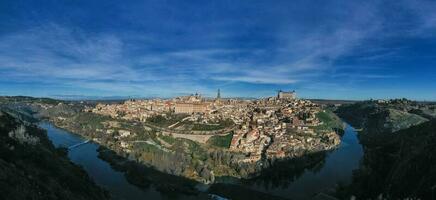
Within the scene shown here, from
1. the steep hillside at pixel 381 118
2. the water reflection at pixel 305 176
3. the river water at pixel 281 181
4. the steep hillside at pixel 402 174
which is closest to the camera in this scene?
the steep hillside at pixel 402 174

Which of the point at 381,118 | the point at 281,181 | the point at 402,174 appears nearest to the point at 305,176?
the point at 281,181

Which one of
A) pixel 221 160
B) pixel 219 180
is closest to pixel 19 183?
pixel 219 180

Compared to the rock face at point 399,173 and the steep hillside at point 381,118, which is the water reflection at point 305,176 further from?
the steep hillside at point 381,118

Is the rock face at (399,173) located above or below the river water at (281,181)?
above

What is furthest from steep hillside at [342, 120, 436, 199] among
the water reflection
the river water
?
the river water

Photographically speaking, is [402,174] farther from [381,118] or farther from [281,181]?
[381,118]

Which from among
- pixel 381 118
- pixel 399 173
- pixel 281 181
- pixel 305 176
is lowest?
pixel 281 181

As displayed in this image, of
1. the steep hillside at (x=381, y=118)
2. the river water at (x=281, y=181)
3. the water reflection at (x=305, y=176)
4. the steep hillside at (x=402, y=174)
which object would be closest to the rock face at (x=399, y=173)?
the steep hillside at (x=402, y=174)

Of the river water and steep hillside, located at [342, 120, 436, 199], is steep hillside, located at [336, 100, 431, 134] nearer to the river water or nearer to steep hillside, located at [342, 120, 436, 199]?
the river water

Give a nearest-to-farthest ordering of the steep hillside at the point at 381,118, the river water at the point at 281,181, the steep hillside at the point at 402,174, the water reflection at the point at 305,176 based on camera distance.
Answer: the steep hillside at the point at 402,174 < the river water at the point at 281,181 < the water reflection at the point at 305,176 < the steep hillside at the point at 381,118
